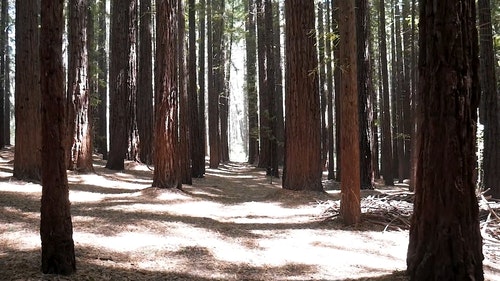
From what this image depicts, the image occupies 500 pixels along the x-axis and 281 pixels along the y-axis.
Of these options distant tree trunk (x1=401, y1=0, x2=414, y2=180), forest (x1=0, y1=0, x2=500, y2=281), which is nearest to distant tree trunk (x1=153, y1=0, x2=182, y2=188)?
forest (x1=0, y1=0, x2=500, y2=281)

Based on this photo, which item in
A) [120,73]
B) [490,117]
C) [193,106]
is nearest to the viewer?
[490,117]

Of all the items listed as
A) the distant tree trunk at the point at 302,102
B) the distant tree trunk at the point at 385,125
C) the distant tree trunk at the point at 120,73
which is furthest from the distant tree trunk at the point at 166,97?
the distant tree trunk at the point at 385,125

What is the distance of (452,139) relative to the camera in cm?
416

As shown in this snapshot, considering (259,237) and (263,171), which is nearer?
(259,237)

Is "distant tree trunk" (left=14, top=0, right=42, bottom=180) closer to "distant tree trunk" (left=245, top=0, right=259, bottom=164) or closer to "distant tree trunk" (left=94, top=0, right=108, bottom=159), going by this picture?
"distant tree trunk" (left=94, top=0, right=108, bottom=159)

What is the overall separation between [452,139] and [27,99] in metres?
9.31

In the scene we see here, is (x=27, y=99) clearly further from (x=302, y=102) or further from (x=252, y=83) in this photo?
(x=252, y=83)

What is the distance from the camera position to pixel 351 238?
7.46m

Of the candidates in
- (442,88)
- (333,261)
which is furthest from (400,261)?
(442,88)

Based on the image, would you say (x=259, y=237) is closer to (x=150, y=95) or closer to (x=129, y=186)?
(x=129, y=186)

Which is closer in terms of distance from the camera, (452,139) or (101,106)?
(452,139)

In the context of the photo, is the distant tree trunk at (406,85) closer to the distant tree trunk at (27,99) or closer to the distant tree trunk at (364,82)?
the distant tree trunk at (364,82)

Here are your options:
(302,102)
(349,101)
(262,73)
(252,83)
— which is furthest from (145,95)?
(349,101)

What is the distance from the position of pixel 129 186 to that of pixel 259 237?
5.68 metres
